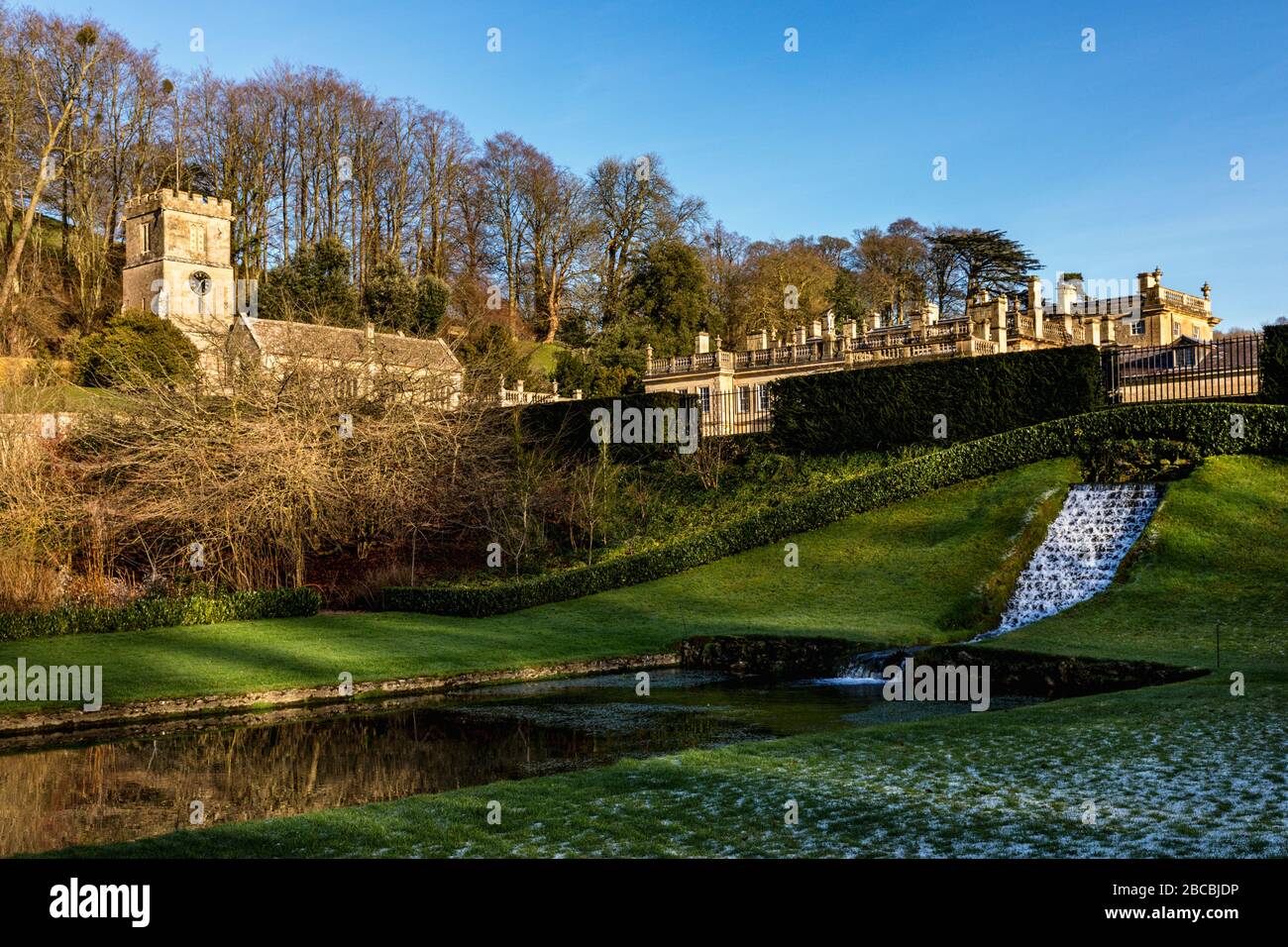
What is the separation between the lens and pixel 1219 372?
26.4 meters

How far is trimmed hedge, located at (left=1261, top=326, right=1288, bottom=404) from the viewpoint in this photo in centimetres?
2325

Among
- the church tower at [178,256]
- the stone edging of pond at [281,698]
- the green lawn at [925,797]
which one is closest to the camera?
the green lawn at [925,797]

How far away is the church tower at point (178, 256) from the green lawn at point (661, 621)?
38.7 meters

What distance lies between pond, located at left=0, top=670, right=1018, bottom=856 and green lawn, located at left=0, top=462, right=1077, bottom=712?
1463mm

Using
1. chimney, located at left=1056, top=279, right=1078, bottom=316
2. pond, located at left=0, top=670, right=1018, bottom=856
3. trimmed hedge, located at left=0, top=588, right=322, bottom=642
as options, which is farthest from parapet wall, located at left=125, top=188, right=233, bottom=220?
chimney, located at left=1056, top=279, right=1078, bottom=316

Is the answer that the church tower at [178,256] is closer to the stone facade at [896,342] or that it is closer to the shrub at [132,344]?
the shrub at [132,344]

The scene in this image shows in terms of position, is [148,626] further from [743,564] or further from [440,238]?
[440,238]

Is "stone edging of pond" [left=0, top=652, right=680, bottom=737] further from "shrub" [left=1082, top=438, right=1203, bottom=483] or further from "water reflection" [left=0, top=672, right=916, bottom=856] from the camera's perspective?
"shrub" [left=1082, top=438, right=1203, bottom=483]

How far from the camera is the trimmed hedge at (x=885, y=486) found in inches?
856

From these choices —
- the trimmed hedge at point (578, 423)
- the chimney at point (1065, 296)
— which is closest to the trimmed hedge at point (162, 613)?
the trimmed hedge at point (578, 423)

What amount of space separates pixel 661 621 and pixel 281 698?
7759mm

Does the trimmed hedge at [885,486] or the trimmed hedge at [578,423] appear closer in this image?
the trimmed hedge at [885,486]

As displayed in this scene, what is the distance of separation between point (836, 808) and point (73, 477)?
22.7 meters

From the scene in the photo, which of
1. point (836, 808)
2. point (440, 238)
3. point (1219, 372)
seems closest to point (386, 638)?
point (836, 808)
